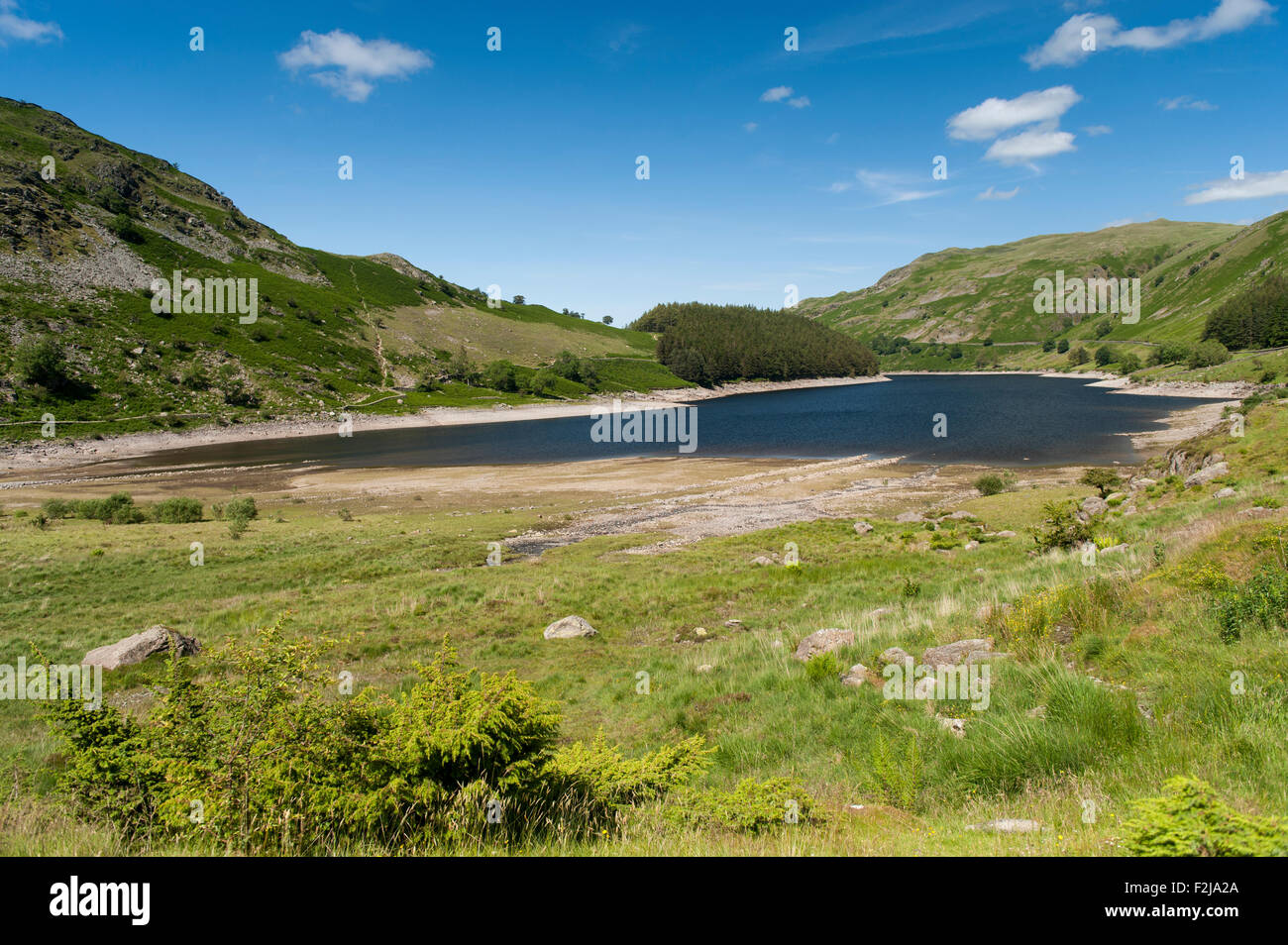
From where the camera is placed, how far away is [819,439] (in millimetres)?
91812

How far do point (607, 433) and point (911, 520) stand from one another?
2825 inches

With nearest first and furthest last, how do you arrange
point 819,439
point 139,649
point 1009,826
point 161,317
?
point 1009,826 < point 139,649 < point 819,439 < point 161,317

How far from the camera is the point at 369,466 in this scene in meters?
74.1

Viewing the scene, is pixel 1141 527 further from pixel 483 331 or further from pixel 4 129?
pixel 4 129

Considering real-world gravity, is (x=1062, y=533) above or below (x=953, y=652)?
above

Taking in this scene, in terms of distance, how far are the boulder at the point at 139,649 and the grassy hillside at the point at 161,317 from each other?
9411 centimetres

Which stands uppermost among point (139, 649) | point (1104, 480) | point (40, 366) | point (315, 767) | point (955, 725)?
point (40, 366)

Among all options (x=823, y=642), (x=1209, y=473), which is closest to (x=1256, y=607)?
(x=823, y=642)

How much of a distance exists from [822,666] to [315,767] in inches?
377

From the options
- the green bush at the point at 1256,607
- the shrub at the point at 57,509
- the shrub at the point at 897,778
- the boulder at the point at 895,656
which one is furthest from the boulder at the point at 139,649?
the shrub at the point at 57,509

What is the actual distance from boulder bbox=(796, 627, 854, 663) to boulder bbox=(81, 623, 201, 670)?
16.6m

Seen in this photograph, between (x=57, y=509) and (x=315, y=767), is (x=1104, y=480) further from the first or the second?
(x=57, y=509)

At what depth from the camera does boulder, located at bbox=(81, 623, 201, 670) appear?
1662 cm

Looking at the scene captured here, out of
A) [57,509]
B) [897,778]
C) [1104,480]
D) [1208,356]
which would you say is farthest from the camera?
[1208,356]
